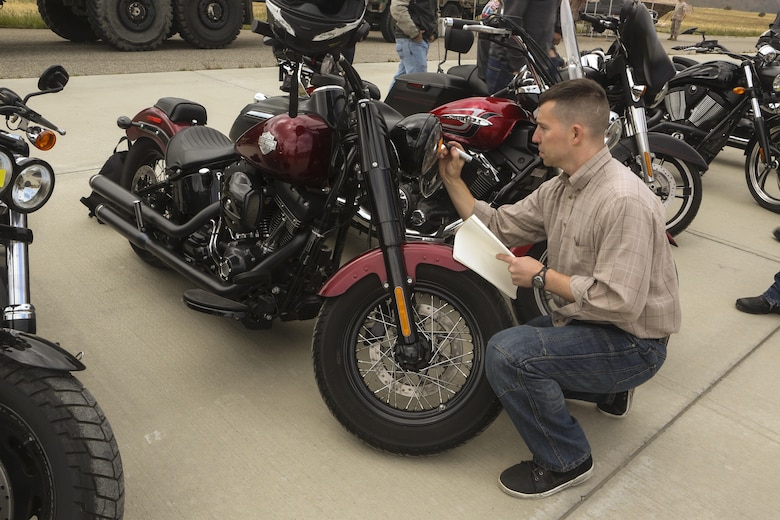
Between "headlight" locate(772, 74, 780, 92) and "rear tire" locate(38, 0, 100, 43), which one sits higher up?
"rear tire" locate(38, 0, 100, 43)

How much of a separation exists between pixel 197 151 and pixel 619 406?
2.25 meters

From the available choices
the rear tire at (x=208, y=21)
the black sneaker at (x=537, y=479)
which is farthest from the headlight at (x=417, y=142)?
the rear tire at (x=208, y=21)

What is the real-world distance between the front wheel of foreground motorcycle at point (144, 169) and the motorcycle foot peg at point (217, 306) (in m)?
1.01

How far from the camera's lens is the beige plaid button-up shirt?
7.33ft

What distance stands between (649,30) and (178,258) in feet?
9.02

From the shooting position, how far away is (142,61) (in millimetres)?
9656

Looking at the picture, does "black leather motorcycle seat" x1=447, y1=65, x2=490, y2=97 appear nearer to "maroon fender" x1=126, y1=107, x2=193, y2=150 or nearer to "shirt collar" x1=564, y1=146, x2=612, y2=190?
"maroon fender" x1=126, y1=107, x2=193, y2=150

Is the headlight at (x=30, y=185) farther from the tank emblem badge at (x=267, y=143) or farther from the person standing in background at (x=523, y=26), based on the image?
the person standing in background at (x=523, y=26)

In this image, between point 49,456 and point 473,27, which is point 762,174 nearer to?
point 473,27

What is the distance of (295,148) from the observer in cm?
273

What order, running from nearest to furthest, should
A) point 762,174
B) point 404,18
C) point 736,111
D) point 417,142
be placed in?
1. point 417,142
2. point 736,111
3. point 762,174
4. point 404,18

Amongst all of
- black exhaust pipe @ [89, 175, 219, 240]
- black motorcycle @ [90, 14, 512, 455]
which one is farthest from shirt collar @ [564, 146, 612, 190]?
black exhaust pipe @ [89, 175, 219, 240]

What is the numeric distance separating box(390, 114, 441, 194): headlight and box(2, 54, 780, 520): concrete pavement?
41.7 inches

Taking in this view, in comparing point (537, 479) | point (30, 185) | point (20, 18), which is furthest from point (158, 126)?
point (20, 18)
